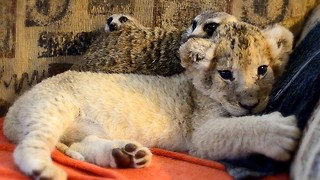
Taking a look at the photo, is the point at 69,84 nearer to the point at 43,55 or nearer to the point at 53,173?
the point at 43,55

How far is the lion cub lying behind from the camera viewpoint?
1.37m

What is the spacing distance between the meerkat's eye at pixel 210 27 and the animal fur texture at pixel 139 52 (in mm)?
55

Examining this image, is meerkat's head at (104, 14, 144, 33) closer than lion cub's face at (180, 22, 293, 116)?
No

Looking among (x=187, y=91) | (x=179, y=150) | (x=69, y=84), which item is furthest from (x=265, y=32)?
(x=69, y=84)

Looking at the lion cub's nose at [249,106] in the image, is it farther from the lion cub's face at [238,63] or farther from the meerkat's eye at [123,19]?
the meerkat's eye at [123,19]

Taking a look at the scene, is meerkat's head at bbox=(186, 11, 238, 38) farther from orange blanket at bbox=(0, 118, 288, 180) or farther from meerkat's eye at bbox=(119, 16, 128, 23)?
orange blanket at bbox=(0, 118, 288, 180)

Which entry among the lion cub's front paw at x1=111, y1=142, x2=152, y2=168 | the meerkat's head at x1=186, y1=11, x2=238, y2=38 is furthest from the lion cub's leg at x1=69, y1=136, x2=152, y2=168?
the meerkat's head at x1=186, y1=11, x2=238, y2=38

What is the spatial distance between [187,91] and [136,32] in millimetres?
275

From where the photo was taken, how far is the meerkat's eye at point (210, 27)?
1593mm

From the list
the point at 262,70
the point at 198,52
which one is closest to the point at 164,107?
the point at 198,52

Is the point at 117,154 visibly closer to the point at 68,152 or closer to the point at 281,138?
the point at 68,152

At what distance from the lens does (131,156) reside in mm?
1333

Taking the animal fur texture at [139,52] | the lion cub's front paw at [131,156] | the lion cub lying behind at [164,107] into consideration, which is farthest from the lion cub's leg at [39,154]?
the animal fur texture at [139,52]

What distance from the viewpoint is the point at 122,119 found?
60.8 inches
